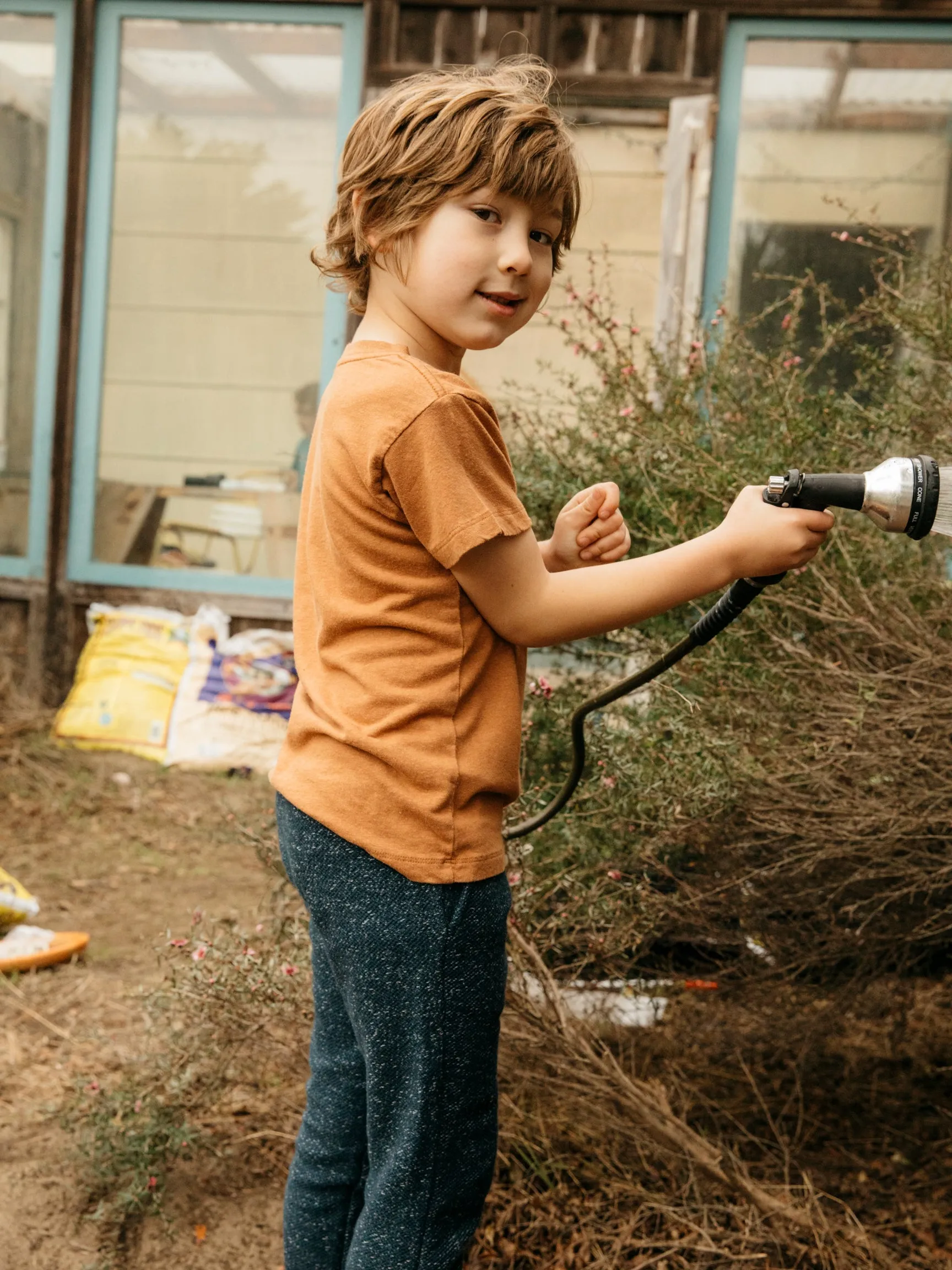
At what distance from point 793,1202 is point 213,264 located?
5.31 m

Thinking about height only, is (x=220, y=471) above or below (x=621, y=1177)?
above

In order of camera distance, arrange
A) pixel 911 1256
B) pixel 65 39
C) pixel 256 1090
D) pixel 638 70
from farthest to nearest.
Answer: pixel 65 39 → pixel 638 70 → pixel 256 1090 → pixel 911 1256

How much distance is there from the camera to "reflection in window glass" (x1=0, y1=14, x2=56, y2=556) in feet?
20.2

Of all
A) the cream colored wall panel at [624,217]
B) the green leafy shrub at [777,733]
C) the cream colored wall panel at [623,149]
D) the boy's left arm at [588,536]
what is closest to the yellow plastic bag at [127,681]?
the cream colored wall panel at [624,217]

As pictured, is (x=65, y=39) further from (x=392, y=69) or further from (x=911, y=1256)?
(x=911, y=1256)

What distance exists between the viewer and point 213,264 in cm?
632

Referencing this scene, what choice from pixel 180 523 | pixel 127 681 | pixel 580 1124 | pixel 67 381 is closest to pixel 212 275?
pixel 67 381

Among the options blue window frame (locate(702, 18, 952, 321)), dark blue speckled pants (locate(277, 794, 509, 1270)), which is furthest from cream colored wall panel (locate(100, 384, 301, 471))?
dark blue speckled pants (locate(277, 794, 509, 1270))

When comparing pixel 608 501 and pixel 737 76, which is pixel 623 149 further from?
pixel 608 501

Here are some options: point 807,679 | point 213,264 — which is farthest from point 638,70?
point 807,679

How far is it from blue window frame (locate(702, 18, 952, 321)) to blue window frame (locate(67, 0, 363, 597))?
5.54 ft

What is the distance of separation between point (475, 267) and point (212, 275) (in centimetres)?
524

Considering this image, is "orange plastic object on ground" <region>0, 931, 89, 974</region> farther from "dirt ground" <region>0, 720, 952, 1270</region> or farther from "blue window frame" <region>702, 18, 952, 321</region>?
"blue window frame" <region>702, 18, 952, 321</region>

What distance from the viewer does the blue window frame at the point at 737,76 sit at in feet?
18.2
